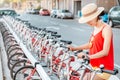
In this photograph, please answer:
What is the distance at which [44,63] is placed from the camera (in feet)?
27.1

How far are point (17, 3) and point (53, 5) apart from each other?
43003 mm

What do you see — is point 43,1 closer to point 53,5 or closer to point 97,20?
point 53,5

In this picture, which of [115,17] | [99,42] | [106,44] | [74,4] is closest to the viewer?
[106,44]

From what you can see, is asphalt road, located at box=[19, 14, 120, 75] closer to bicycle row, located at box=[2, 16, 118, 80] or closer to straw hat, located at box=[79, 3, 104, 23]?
bicycle row, located at box=[2, 16, 118, 80]

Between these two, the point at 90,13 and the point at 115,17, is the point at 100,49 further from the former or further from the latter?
the point at 115,17

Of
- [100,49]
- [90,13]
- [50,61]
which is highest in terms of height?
[90,13]

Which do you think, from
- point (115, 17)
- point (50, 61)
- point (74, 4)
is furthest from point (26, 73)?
point (74, 4)

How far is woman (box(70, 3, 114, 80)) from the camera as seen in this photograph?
447 cm

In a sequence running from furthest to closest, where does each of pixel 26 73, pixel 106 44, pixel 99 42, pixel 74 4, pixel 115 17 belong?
1. pixel 74 4
2. pixel 115 17
3. pixel 26 73
4. pixel 99 42
5. pixel 106 44

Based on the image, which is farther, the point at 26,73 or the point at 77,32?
the point at 77,32

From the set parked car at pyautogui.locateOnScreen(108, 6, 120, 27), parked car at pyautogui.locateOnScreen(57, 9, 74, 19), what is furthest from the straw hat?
parked car at pyautogui.locateOnScreen(57, 9, 74, 19)

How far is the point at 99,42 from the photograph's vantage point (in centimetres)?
463

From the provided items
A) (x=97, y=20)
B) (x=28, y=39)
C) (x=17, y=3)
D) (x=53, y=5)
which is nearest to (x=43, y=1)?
(x=53, y=5)

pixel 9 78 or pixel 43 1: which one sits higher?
pixel 9 78
